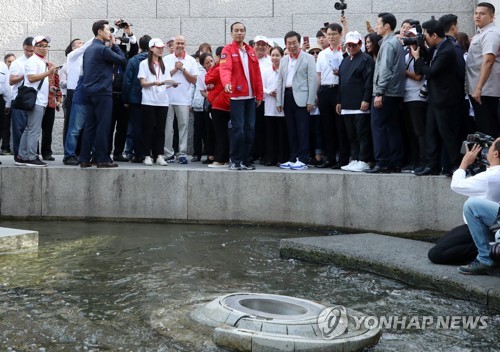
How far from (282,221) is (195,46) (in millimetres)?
5520

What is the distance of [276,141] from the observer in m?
11.5

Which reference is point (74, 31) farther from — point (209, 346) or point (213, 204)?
point (209, 346)

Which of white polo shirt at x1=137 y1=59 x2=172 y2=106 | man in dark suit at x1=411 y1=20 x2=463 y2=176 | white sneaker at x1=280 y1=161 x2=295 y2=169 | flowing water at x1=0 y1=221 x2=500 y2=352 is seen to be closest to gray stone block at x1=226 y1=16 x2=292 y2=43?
white polo shirt at x1=137 y1=59 x2=172 y2=106

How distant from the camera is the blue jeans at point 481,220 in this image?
21.0ft

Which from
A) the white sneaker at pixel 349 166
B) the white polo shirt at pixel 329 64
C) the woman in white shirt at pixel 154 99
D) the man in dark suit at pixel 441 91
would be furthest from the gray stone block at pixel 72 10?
the man in dark suit at pixel 441 91

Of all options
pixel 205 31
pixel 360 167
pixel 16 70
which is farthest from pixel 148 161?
pixel 205 31

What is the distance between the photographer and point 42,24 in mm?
15070

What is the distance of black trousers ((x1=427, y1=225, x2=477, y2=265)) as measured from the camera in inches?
272

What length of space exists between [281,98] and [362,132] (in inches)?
53.6

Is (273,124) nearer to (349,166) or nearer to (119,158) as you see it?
(349,166)

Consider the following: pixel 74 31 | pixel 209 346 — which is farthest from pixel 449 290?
pixel 74 31

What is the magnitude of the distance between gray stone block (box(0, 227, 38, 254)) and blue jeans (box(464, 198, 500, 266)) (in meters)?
4.22

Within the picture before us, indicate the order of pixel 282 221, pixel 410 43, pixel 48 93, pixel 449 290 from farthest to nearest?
pixel 48 93
pixel 282 221
pixel 410 43
pixel 449 290

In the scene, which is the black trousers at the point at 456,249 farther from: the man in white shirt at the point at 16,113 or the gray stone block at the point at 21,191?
the man in white shirt at the point at 16,113
